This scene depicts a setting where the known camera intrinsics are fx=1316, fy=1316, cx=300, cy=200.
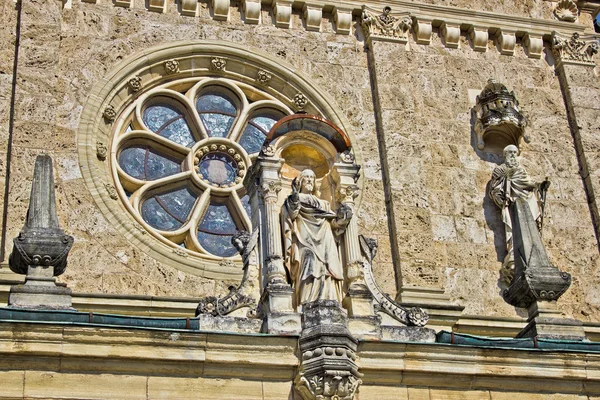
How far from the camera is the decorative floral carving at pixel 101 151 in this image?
15547 mm

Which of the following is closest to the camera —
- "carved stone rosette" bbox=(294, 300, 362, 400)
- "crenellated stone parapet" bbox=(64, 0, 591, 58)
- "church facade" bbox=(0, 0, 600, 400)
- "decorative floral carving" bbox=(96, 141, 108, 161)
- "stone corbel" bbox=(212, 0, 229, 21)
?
"carved stone rosette" bbox=(294, 300, 362, 400)

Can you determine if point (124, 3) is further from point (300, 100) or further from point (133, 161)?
point (300, 100)

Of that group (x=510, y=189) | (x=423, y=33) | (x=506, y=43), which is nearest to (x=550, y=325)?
(x=510, y=189)

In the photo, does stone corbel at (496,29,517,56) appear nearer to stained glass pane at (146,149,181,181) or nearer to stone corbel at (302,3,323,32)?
stone corbel at (302,3,323,32)

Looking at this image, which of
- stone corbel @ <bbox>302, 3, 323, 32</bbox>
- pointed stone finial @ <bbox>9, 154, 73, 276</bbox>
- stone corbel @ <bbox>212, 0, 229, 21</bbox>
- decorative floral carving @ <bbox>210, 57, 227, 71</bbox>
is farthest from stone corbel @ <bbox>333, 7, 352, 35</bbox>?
pointed stone finial @ <bbox>9, 154, 73, 276</bbox>

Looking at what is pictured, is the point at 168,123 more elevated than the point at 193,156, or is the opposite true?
the point at 168,123

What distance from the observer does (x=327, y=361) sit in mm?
11711

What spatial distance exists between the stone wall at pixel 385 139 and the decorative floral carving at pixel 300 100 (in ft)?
1.04

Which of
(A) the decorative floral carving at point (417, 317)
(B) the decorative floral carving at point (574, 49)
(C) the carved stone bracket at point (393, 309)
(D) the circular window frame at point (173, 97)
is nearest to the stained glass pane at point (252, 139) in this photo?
(D) the circular window frame at point (173, 97)

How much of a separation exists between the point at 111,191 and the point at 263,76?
272cm

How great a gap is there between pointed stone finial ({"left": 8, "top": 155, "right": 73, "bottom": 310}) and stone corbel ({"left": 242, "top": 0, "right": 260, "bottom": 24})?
216 inches

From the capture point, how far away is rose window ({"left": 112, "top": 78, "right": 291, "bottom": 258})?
1562 cm

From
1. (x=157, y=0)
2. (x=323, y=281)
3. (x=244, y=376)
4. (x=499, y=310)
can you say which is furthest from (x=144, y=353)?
(x=157, y=0)

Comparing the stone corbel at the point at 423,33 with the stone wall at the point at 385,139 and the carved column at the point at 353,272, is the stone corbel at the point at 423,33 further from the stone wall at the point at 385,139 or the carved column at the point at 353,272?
the carved column at the point at 353,272
